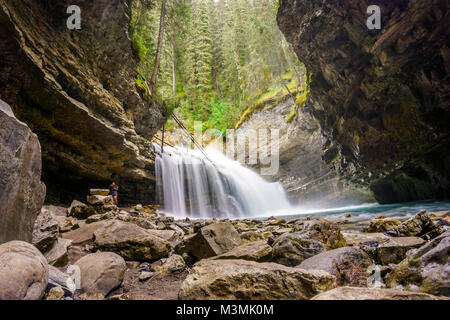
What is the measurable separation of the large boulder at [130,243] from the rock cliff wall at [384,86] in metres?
11.3

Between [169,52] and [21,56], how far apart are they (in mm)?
16582

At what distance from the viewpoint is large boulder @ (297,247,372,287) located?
2.24 meters

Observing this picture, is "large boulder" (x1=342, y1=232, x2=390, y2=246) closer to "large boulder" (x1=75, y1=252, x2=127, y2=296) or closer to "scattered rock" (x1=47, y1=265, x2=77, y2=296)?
"large boulder" (x1=75, y1=252, x2=127, y2=296)

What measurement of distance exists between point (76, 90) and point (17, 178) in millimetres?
6685

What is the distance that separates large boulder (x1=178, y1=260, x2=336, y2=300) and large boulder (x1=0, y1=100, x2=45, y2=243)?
6.11 feet

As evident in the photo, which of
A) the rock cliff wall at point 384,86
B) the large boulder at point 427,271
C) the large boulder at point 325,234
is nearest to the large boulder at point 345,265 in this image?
the large boulder at point 427,271

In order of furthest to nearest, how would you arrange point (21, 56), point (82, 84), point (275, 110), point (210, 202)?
point (275, 110) < point (210, 202) < point (82, 84) < point (21, 56)

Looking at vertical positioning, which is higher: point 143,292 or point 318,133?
point 318,133

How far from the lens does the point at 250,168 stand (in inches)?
915

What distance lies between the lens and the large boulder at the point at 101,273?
2.22 meters

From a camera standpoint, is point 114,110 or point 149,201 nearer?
point 114,110

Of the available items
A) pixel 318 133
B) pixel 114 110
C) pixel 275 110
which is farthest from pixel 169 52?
pixel 318 133

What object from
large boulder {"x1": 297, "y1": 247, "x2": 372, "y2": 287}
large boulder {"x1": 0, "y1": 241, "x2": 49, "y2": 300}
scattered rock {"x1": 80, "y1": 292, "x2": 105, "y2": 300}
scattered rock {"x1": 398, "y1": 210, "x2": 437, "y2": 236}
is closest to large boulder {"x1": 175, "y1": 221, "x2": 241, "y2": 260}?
large boulder {"x1": 297, "y1": 247, "x2": 372, "y2": 287}
